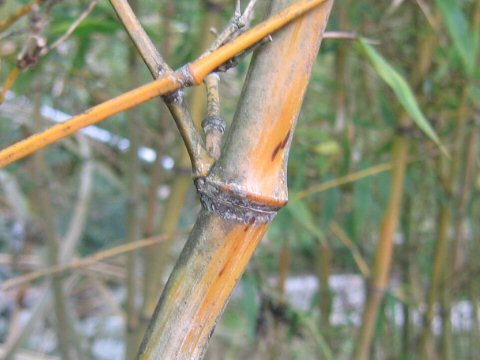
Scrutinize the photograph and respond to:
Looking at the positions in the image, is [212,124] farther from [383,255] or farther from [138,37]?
[383,255]

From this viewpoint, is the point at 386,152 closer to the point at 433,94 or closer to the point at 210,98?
the point at 433,94

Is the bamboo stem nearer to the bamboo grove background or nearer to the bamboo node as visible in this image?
the bamboo grove background

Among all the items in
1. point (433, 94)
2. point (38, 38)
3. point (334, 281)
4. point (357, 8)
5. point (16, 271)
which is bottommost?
point (334, 281)

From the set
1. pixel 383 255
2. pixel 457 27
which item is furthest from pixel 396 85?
pixel 383 255

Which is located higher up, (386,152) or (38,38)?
(38,38)

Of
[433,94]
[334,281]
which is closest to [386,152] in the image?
[433,94]

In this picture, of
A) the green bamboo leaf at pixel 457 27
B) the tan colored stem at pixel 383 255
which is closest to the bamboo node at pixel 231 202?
the green bamboo leaf at pixel 457 27

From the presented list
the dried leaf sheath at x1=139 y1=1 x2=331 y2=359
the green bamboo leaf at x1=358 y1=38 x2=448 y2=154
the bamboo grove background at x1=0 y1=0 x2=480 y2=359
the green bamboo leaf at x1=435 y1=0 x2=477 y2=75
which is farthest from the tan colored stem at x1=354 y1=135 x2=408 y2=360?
the dried leaf sheath at x1=139 y1=1 x2=331 y2=359
